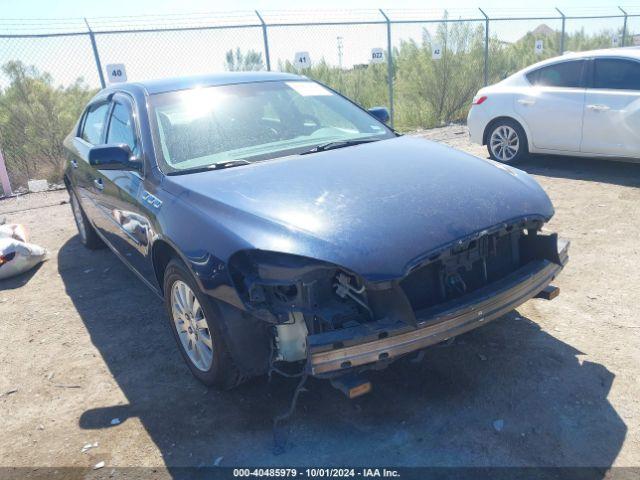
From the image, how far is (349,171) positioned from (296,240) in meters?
0.84

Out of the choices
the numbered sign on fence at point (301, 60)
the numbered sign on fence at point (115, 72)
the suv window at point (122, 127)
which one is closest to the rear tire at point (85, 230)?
the suv window at point (122, 127)

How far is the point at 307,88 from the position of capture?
15.0 ft

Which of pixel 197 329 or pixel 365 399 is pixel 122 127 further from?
pixel 365 399

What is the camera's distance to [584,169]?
793 centimetres

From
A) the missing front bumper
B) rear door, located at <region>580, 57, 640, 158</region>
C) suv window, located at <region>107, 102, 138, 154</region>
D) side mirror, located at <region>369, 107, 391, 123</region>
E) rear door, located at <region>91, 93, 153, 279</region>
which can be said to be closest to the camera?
the missing front bumper

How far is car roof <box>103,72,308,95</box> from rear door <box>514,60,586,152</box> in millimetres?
4530

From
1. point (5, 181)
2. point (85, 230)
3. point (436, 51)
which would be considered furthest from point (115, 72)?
point (436, 51)

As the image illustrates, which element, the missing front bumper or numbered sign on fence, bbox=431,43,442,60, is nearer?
the missing front bumper

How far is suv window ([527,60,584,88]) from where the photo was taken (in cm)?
751

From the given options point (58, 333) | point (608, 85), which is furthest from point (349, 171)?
point (608, 85)

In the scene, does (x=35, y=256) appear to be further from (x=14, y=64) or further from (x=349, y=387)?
(x=14, y=64)

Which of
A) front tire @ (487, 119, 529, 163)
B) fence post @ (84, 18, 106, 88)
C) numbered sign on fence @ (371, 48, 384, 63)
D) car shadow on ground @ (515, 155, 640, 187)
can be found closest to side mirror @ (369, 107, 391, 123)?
car shadow on ground @ (515, 155, 640, 187)

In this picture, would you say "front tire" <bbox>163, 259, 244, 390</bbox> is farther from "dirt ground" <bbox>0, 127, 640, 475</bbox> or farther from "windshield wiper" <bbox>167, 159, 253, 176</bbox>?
"windshield wiper" <bbox>167, 159, 253, 176</bbox>

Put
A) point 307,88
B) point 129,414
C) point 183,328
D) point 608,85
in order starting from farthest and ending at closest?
point 608,85
point 307,88
point 183,328
point 129,414
